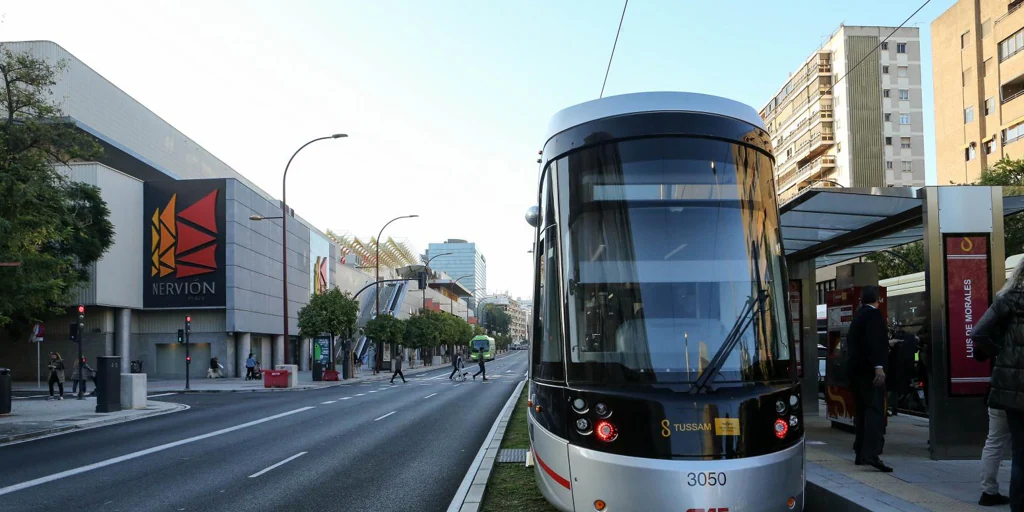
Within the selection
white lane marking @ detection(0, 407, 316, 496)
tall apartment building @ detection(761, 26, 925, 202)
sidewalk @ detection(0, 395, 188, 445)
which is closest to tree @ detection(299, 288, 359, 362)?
sidewalk @ detection(0, 395, 188, 445)

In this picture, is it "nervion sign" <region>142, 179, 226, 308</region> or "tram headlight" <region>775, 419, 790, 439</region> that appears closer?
"tram headlight" <region>775, 419, 790, 439</region>

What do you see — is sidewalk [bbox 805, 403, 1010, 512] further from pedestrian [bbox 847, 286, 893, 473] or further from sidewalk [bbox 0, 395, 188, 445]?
sidewalk [bbox 0, 395, 188, 445]

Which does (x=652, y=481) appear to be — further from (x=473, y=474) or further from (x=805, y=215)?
(x=805, y=215)

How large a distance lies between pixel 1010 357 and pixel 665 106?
310cm

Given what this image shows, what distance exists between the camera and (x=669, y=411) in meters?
5.57

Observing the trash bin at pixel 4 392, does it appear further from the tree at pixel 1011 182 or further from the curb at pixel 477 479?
the tree at pixel 1011 182

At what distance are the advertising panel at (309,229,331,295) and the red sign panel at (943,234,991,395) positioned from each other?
2220 inches

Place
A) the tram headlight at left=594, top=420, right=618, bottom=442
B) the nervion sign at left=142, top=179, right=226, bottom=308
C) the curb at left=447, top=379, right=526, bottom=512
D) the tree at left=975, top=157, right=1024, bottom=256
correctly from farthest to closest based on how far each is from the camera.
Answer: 1. the nervion sign at left=142, top=179, right=226, bottom=308
2. the tree at left=975, top=157, right=1024, bottom=256
3. the curb at left=447, top=379, right=526, bottom=512
4. the tram headlight at left=594, top=420, right=618, bottom=442

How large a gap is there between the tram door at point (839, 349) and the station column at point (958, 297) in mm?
1959

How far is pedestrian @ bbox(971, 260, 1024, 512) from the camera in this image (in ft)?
19.2

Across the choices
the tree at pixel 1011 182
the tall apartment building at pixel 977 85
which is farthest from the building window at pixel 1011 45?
the tree at pixel 1011 182

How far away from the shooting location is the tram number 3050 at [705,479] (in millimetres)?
5320

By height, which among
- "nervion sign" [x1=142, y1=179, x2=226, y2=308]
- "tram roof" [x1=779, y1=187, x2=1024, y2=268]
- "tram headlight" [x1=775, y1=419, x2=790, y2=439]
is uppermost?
"nervion sign" [x1=142, y1=179, x2=226, y2=308]

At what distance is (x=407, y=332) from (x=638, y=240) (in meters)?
63.3
